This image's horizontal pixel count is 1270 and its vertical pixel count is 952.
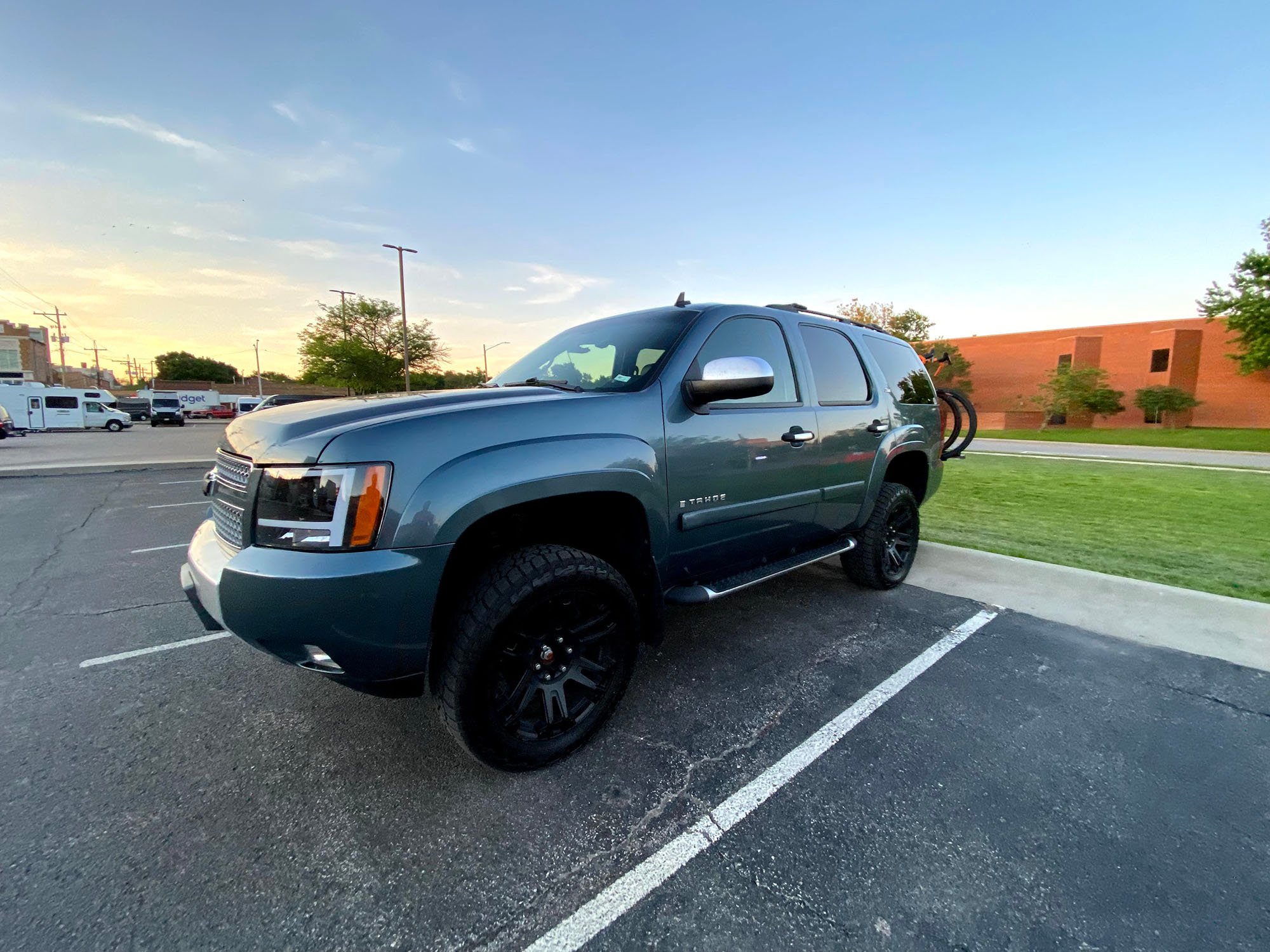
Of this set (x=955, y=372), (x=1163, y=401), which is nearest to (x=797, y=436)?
(x=1163, y=401)

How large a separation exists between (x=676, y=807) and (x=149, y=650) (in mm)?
3296

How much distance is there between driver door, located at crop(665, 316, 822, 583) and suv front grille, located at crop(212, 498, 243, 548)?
5.49ft

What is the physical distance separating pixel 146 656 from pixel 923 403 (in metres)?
5.57

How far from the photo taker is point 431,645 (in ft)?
6.82

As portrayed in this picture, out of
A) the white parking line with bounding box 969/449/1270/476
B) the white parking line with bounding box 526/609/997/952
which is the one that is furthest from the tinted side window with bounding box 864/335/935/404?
the white parking line with bounding box 969/449/1270/476

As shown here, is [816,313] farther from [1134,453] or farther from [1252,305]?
[1252,305]

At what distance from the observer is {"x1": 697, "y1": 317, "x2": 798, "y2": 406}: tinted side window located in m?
2.96

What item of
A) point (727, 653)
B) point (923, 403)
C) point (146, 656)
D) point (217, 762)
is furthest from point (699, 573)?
point (146, 656)

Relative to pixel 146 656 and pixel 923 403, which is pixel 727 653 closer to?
pixel 923 403

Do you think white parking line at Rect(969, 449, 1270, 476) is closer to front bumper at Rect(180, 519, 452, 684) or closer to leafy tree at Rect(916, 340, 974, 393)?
front bumper at Rect(180, 519, 452, 684)

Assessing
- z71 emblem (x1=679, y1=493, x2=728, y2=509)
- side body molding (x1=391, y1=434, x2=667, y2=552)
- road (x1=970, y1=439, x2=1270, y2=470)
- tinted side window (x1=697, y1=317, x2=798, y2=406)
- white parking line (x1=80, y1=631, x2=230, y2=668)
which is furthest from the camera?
road (x1=970, y1=439, x2=1270, y2=470)

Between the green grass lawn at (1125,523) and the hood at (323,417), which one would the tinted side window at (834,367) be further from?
the green grass lawn at (1125,523)

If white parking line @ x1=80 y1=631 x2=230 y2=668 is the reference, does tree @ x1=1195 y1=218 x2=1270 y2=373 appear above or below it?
above

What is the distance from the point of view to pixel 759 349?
10.6ft
